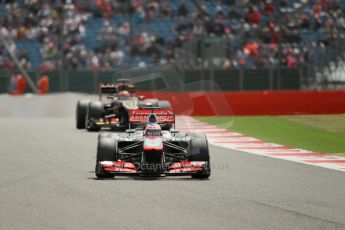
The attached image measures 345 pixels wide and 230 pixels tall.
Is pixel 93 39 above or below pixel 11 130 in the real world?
above

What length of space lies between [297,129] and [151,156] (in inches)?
433

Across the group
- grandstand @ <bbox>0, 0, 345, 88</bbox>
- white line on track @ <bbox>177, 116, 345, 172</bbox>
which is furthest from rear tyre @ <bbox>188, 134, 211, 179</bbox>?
grandstand @ <bbox>0, 0, 345, 88</bbox>

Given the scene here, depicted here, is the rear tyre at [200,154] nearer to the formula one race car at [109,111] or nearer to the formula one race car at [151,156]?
the formula one race car at [151,156]

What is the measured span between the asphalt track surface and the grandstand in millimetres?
11960

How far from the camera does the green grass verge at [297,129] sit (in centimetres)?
1775

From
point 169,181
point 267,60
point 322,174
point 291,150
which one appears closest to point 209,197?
point 169,181

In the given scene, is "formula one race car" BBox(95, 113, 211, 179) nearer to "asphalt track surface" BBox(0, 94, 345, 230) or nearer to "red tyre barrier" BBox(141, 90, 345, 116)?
"asphalt track surface" BBox(0, 94, 345, 230)

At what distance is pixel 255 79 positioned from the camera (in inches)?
1087

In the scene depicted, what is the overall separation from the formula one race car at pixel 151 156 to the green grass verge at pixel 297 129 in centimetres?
460

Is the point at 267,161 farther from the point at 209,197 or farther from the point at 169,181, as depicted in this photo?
the point at 209,197

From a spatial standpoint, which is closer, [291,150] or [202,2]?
[291,150]

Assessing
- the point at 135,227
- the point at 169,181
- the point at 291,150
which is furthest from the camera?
the point at 291,150

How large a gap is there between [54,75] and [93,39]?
1.94 m

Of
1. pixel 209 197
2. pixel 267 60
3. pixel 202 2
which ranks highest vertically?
pixel 202 2
